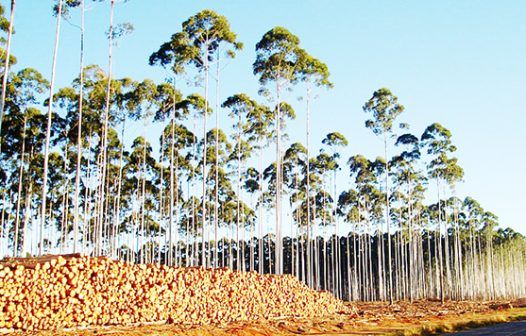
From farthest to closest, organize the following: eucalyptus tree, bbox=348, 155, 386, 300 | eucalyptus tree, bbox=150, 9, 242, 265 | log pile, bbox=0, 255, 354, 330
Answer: eucalyptus tree, bbox=348, 155, 386, 300
eucalyptus tree, bbox=150, 9, 242, 265
log pile, bbox=0, 255, 354, 330

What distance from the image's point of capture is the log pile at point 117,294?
1545cm

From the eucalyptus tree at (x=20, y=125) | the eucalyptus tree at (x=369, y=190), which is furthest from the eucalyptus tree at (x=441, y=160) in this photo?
the eucalyptus tree at (x=20, y=125)

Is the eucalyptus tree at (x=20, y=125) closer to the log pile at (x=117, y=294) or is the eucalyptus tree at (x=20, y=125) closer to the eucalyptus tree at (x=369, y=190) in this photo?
the log pile at (x=117, y=294)

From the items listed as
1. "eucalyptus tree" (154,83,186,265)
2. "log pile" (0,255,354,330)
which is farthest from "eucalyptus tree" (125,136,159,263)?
"log pile" (0,255,354,330)

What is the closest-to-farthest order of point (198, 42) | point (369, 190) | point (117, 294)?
point (117, 294), point (198, 42), point (369, 190)

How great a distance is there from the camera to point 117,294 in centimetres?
1817

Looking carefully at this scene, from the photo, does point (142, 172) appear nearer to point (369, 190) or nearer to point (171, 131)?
point (171, 131)

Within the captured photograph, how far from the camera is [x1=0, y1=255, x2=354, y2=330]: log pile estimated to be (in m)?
15.5

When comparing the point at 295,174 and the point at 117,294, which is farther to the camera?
the point at 295,174

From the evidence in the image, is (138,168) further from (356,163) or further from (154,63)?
(356,163)

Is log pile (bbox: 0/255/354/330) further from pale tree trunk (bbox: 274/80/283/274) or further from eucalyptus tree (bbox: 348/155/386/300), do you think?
eucalyptus tree (bbox: 348/155/386/300)

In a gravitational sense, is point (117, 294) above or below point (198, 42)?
below

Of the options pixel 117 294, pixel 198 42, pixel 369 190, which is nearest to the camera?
pixel 117 294

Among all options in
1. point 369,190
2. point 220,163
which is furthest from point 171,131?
point 369,190
